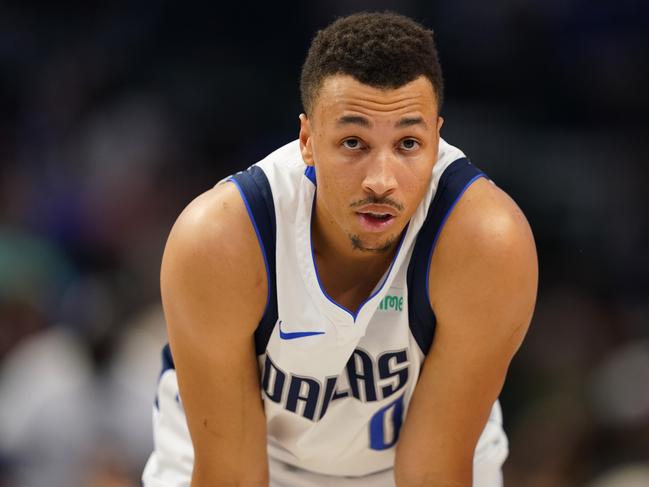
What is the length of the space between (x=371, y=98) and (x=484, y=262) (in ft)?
1.87

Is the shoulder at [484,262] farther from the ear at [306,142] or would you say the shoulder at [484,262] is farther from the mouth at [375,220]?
the ear at [306,142]

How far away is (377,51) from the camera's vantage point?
2.83 m

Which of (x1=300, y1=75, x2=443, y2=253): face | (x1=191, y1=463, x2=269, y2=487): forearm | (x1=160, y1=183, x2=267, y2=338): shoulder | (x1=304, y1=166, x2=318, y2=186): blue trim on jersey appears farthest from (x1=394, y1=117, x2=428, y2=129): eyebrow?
(x1=191, y1=463, x2=269, y2=487): forearm

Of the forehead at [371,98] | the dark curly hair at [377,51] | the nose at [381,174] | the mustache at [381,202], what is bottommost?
the mustache at [381,202]

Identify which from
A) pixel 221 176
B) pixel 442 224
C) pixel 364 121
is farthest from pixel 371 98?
pixel 221 176

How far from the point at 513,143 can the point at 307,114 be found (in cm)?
383

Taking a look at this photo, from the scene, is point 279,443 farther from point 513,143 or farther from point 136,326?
point 513,143

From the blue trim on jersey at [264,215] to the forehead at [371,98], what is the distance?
13.1 inches

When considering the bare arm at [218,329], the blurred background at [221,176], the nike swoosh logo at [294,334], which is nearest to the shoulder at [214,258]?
the bare arm at [218,329]

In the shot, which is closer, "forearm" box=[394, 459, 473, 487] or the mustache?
the mustache

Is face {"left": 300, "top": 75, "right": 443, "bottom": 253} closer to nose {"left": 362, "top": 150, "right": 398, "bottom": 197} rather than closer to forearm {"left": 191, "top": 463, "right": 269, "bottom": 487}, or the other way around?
nose {"left": 362, "top": 150, "right": 398, "bottom": 197}

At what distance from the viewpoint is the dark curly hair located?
2838mm

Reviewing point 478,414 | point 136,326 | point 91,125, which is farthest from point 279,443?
point 91,125

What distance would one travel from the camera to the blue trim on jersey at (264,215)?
10.1 feet
